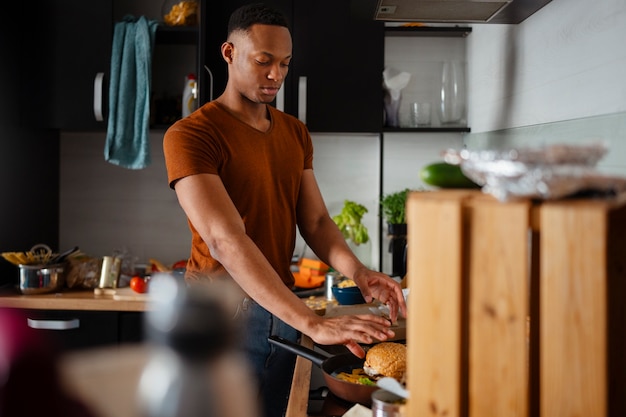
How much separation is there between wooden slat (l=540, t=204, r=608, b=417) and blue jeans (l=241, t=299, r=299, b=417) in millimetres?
1096

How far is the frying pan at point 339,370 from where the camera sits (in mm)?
1182

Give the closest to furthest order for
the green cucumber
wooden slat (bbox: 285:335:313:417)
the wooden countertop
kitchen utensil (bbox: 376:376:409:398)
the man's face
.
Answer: the green cucumber → kitchen utensil (bbox: 376:376:409:398) → wooden slat (bbox: 285:335:313:417) → the man's face → the wooden countertop

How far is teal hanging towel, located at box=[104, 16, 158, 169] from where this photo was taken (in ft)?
8.98

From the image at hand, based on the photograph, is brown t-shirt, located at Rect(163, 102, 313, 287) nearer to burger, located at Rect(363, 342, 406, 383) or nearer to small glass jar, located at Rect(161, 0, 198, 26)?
burger, located at Rect(363, 342, 406, 383)

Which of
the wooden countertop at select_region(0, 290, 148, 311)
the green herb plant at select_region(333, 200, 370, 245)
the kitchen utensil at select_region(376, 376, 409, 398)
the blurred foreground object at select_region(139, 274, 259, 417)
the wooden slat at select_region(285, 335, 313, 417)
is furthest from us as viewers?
the green herb plant at select_region(333, 200, 370, 245)

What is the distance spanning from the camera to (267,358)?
1.74 meters

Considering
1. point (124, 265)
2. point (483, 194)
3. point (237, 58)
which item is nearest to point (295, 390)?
point (483, 194)

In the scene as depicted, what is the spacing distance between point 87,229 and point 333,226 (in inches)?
62.7

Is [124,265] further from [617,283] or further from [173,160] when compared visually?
[617,283]

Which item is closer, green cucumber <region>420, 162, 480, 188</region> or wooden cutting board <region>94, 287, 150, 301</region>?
green cucumber <region>420, 162, 480, 188</region>

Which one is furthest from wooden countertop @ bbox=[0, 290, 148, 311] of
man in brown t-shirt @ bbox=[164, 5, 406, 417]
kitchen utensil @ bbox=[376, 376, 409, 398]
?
kitchen utensil @ bbox=[376, 376, 409, 398]

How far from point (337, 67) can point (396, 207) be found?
650 millimetres

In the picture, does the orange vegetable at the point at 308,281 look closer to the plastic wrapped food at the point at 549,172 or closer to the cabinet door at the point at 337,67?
the cabinet door at the point at 337,67

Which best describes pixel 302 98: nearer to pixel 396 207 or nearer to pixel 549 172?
pixel 396 207
